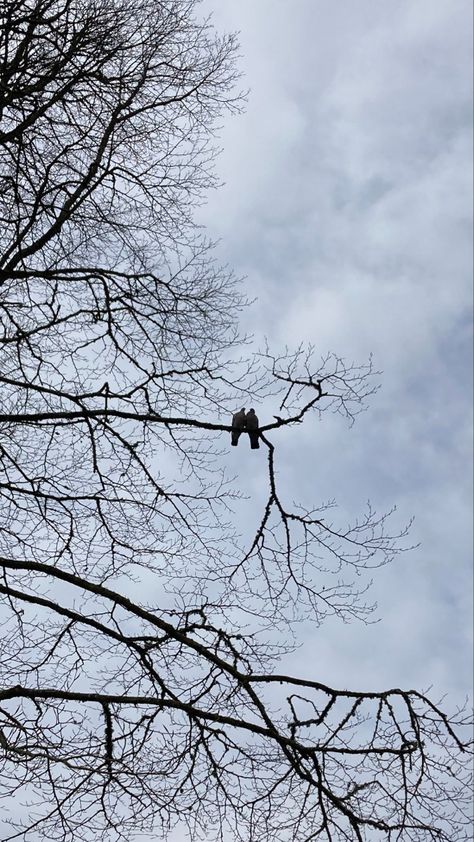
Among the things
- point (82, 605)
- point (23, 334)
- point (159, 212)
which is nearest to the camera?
point (82, 605)

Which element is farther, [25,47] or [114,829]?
[25,47]

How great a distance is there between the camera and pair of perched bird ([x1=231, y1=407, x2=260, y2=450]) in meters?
6.26

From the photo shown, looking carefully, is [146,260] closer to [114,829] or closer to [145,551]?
[145,551]

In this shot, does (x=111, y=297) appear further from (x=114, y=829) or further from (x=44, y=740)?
(x=114, y=829)

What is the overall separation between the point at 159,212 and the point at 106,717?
3.60 metres

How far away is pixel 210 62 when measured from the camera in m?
7.53

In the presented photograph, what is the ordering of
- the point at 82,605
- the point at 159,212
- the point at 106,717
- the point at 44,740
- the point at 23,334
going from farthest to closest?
the point at 159,212 → the point at 23,334 → the point at 82,605 → the point at 106,717 → the point at 44,740

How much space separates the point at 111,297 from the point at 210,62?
6.75 feet

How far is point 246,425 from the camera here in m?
6.30

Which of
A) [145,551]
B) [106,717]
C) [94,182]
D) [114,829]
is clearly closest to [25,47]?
[94,182]

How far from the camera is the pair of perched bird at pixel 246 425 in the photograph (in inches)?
247

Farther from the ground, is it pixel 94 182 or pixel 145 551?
pixel 94 182

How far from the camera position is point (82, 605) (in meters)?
6.24

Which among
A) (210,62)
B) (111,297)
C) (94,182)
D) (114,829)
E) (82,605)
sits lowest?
(114,829)
